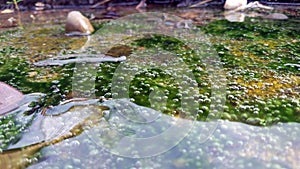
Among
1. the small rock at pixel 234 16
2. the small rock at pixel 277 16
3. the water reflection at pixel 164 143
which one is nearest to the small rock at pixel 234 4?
the small rock at pixel 234 16

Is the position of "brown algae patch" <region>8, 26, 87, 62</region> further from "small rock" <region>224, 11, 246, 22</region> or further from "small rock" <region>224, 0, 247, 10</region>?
"small rock" <region>224, 0, 247, 10</region>

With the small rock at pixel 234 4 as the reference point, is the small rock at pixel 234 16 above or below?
below

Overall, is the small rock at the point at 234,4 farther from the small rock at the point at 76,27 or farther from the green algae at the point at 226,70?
the small rock at the point at 76,27

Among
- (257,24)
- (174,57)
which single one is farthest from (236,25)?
(174,57)

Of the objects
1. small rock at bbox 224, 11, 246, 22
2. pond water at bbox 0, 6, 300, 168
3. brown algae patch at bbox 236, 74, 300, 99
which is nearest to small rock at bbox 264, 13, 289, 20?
small rock at bbox 224, 11, 246, 22

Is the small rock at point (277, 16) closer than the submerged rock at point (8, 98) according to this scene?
No

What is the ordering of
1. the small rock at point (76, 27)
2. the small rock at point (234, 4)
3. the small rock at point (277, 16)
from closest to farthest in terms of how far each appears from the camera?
1. the small rock at point (76, 27)
2. the small rock at point (277, 16)
3. the small rock at point (234, 4)

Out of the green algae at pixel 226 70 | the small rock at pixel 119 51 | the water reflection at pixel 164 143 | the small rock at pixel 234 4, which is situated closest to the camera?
the water reflection at pixel 164 143

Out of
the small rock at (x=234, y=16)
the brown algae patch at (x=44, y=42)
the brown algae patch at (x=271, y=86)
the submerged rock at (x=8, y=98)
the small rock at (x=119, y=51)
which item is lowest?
the brown algae patch at (x=271, y=86)
